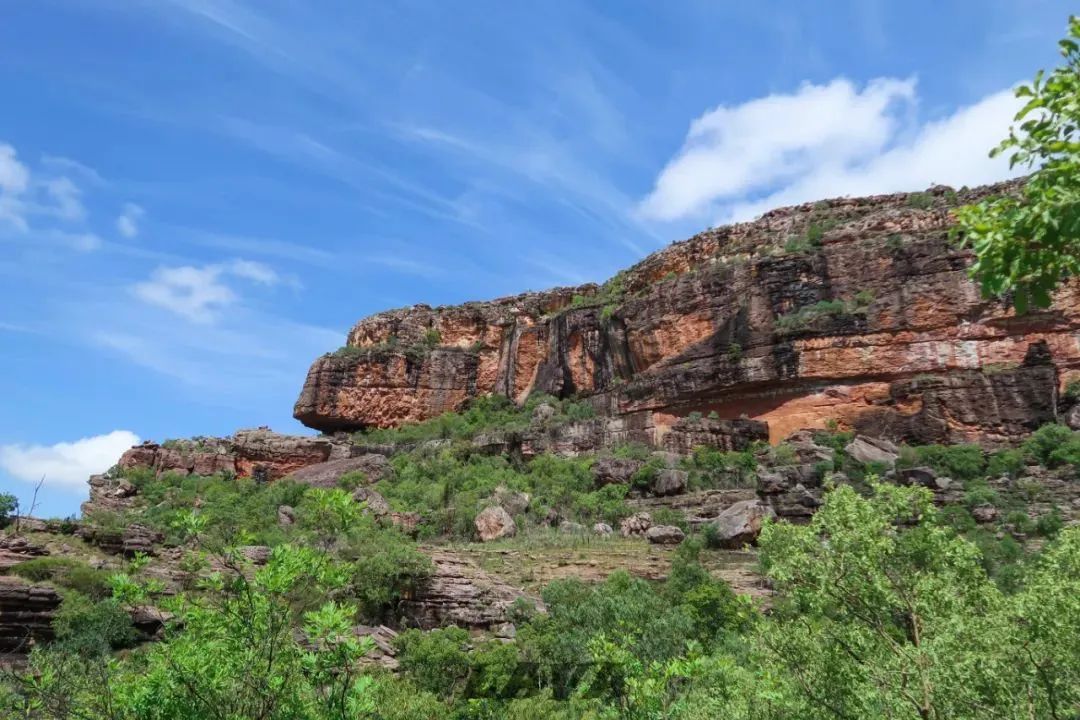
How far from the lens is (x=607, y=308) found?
59500 mm

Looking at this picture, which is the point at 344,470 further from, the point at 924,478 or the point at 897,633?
the point at 897,633

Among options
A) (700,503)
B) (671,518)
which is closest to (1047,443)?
(700,503)

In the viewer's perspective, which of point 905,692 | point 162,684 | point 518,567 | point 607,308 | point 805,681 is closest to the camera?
point 162,684

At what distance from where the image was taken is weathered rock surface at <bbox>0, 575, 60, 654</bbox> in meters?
22.3

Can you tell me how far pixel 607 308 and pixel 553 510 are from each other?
77.5 feet

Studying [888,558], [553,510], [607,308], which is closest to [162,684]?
[888,558]

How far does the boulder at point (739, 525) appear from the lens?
32750 millimetres

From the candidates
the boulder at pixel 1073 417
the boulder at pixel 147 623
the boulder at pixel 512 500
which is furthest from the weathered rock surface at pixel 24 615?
the boulder at pixel 1073 417

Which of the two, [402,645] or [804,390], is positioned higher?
[804,390]

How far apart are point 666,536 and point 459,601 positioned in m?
11.5

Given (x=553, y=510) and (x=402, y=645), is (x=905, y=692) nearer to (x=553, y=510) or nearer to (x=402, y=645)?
(x=402, y=645)

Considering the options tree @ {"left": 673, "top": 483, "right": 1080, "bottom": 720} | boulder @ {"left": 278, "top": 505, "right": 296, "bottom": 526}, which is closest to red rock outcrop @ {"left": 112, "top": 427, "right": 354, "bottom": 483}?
boulder @ {"left": 278, "top": 505, "right": 296, "bottom": 526}

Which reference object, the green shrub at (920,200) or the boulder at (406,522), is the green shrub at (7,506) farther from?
the green shrub at (920,200)

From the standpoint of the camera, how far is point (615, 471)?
4231 cm
